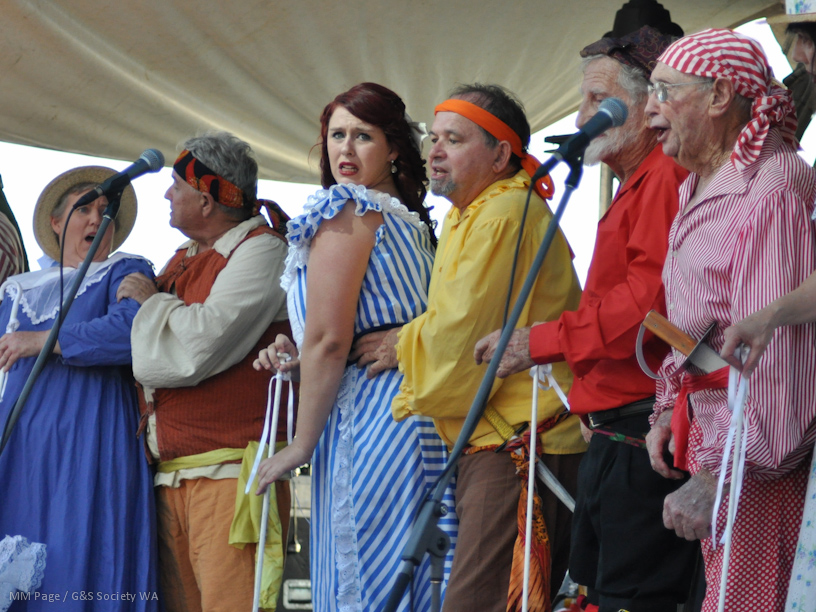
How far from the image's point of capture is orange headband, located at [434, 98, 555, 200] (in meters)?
2.74

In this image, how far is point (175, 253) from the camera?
3900mm

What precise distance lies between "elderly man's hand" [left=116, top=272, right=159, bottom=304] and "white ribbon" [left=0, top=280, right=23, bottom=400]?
0.35 meters

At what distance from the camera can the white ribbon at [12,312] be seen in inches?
137

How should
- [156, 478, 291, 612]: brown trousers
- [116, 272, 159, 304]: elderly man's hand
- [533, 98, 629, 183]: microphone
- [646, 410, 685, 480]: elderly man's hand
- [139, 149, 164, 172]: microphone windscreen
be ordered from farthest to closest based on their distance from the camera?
1. [116, 272, 159, 304]: elderly man's hand
2. [156, 478, 291, 612]: brown trousers
3. [139, 149, 164, 172]: microphone windscreen
4. [646, 410, 685, 480]: elderly man's hand
5. [533, 98, 629, 183]: microphone

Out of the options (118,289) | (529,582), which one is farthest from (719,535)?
(118,289)

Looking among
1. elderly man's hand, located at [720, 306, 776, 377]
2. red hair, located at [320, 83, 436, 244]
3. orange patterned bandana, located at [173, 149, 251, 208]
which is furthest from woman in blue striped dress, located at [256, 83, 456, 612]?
elderly man's hand, located at [720, 306, 776, 377]

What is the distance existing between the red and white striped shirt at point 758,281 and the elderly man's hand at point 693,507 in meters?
0.03

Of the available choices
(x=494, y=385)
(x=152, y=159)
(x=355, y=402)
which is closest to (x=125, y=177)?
(x=152, y=159)

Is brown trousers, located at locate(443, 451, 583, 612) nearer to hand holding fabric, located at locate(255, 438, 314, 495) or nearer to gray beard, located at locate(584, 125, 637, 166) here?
hand holding fabric, located at locate(255, 438, 314, 495)

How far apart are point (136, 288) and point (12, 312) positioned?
1.42 feet

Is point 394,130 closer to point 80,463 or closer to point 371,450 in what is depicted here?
point 371,450

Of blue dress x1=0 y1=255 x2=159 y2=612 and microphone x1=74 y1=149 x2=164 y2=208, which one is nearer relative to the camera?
microphone x1=74 y1=149 x2=164 y2=208

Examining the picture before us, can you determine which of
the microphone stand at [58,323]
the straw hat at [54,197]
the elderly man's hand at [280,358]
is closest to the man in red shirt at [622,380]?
the elderly man's hand at [280,358]

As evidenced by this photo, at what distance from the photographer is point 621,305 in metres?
2.17
